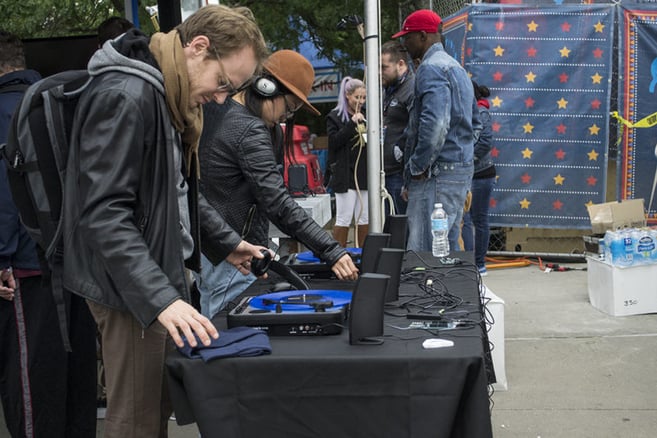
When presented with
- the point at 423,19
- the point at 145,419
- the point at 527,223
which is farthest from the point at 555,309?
the point at 145,419

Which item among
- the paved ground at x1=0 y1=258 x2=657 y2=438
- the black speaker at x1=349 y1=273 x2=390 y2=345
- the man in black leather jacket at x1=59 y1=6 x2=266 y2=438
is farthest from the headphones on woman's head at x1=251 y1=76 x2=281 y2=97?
the paved ground at x1=0 y1=258 x2=657 y2=438

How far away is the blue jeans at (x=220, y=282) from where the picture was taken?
337 centimetres

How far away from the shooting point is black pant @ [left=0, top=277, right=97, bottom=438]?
135 inches

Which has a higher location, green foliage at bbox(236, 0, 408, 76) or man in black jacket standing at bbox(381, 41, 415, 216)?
green foliage at bbox(236, 0, 408, 76)

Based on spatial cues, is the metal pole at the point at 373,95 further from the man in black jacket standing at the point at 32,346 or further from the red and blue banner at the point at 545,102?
the red and blue banner at the point at 545,102

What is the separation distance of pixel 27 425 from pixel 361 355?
1880 mm

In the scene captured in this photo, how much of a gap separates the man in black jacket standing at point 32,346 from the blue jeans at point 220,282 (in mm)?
507

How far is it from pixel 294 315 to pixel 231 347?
23 centimetres

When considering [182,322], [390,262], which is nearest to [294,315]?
[182,322]

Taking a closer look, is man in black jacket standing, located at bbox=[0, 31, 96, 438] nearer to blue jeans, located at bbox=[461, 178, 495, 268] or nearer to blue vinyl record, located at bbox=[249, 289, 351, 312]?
blue vinyl record, located at bbox=[249, 289, 351, 312]

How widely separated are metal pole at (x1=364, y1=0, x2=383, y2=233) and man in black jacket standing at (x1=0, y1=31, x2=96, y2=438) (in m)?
2.01

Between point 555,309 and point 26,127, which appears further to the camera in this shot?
point 555,309

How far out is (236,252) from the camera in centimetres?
308

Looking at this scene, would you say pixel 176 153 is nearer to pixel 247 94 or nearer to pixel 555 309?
pixel 247 94
